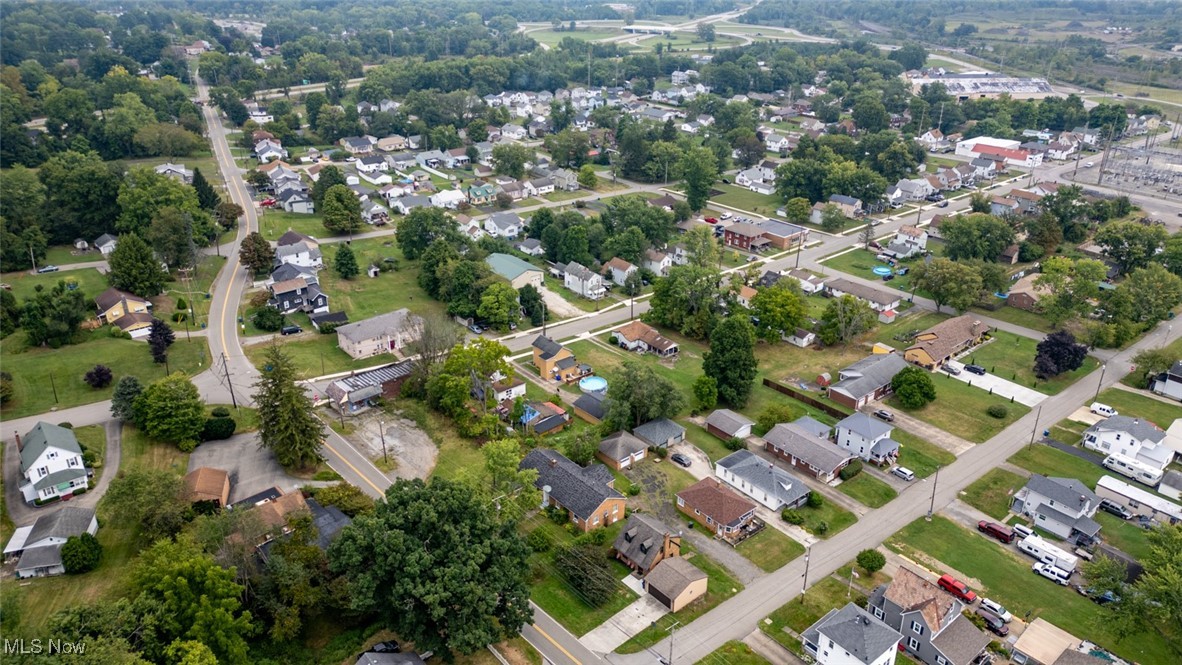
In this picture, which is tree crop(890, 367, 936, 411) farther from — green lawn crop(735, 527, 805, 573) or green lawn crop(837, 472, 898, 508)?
green lawn crop(735, 527, 805, 573)

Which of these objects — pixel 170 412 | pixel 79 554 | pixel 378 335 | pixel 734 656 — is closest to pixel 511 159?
pixel 378 335

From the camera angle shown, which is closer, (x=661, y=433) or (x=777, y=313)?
(x=661, y=433)

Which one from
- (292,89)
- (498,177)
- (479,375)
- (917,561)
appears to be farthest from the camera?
(292,89)

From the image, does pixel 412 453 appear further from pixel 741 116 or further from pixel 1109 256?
pixel 741 116

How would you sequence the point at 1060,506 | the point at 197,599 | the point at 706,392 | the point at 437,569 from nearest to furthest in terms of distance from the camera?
the point at 437,569 → the point at 197,599 → the point at 1060,506 → the point at 706,392

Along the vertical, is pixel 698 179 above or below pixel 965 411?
above

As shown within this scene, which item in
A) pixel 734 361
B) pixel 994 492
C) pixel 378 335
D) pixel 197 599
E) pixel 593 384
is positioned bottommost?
pixel 994 492

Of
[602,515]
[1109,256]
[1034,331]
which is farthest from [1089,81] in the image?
[602,515]

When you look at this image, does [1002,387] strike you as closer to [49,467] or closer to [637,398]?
[637,398]
